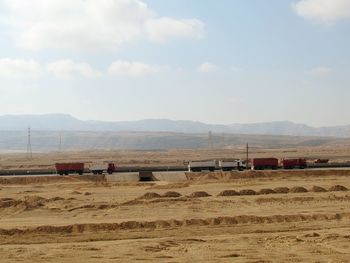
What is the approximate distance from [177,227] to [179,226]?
32cm

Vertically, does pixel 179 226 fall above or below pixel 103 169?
below

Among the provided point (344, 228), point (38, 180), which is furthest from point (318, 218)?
point (38, 180)

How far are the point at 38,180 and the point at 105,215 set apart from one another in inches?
1215

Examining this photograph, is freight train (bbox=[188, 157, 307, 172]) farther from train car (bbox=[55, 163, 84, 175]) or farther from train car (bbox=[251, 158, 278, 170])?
train car (bbox=[55, 163, 84, 175])

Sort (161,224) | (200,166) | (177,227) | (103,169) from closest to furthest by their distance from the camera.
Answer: (177,227) < (161,224) < (103,169) < (200,166)

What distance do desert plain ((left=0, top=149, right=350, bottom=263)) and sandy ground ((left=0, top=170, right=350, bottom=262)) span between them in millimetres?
43

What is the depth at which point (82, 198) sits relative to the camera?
4328cm

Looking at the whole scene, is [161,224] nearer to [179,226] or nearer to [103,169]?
[179,226]

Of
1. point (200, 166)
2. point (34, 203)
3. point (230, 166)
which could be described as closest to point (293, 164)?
point (230, 166)

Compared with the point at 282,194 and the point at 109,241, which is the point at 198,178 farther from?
the point at 109,241

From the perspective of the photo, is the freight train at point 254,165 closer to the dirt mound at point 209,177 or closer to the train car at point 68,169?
the dirt mound at point 209,177

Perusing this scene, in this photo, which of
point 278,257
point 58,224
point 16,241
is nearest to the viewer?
point 278,257

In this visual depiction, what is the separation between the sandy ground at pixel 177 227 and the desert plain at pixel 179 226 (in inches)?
1.7

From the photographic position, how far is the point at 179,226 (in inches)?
1085
